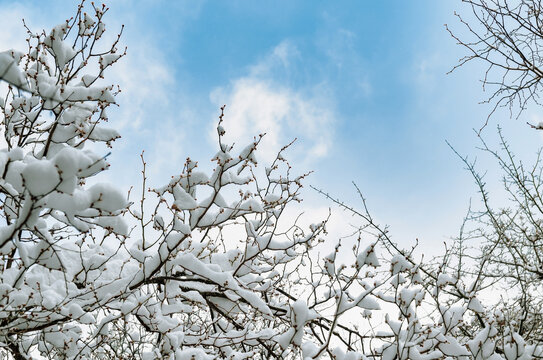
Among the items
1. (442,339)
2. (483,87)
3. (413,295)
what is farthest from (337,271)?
(483,87)

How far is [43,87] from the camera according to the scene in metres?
2.18

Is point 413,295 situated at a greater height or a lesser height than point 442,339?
greater

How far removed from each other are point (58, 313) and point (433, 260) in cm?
424

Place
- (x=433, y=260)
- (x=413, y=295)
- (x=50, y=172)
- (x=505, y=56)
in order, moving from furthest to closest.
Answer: (x=433, y=260)
(x=505, y=56)
(x=413, y=295)
(x=50, y=172)

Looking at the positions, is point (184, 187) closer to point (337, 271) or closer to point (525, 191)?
point (337, 271)

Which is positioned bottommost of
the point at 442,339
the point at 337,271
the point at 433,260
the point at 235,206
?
the point at 442,339

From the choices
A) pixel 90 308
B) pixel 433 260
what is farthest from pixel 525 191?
pixel 90 308

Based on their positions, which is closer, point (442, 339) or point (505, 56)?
point (442, 339)

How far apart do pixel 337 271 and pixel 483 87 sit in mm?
2762

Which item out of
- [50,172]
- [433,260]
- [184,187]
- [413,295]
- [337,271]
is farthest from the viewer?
[433,260]

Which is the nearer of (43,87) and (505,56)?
(43,87)


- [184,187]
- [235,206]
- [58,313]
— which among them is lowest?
[58,313]

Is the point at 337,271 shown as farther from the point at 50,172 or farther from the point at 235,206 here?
the point at 50,172

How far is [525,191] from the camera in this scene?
17.1 ft
